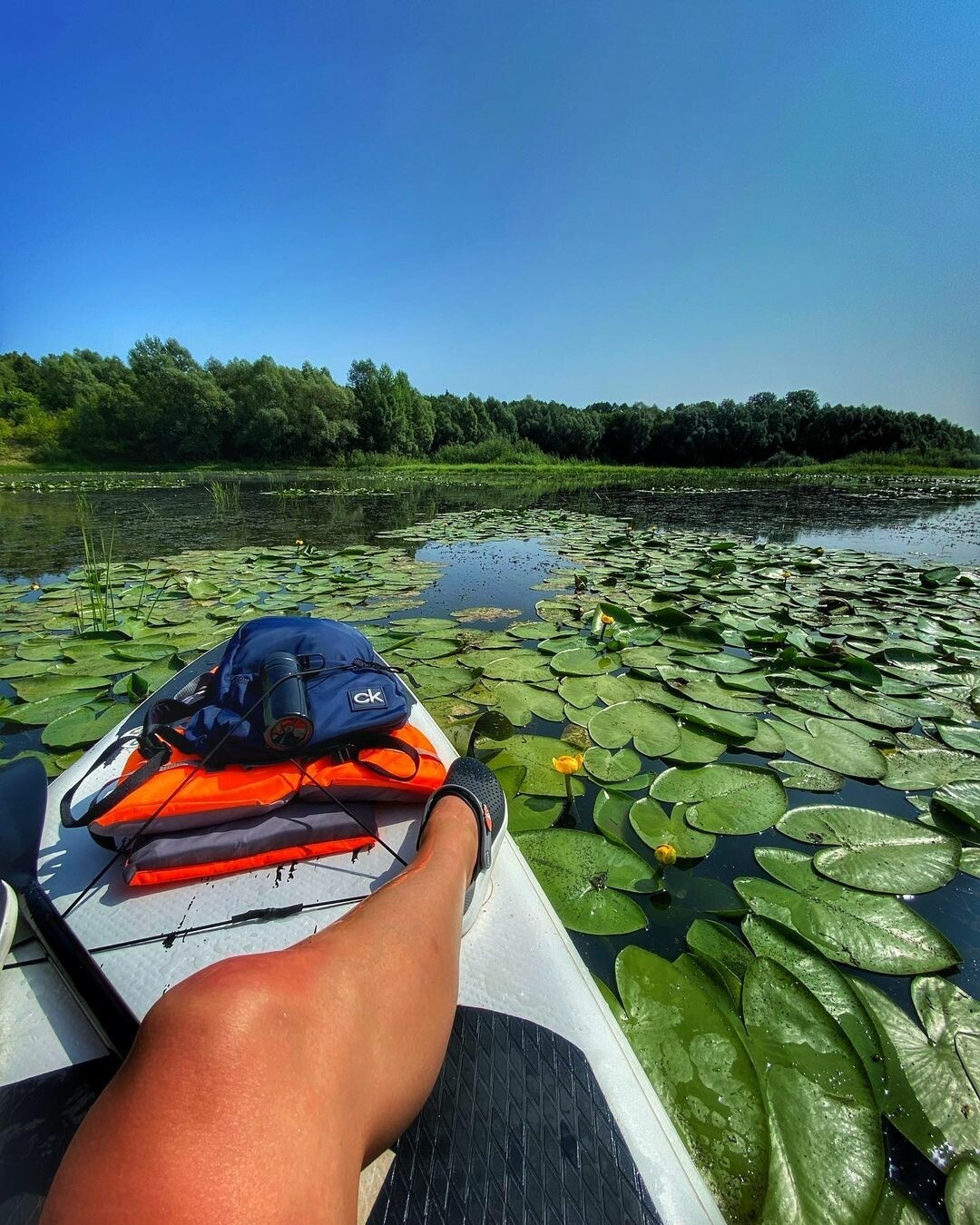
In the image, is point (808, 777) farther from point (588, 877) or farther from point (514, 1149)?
point (514, 1149)

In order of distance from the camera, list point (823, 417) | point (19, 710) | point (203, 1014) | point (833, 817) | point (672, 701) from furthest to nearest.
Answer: point (823, 417) < point (672, 701) < point (19, 710) < point (833, 817) < point (203, 1014)

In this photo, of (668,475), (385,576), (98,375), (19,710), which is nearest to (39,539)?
(385,576)

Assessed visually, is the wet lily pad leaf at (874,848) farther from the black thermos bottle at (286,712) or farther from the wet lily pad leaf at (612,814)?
the black thermos bottle at (286,712)

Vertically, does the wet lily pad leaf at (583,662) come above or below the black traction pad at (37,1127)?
below

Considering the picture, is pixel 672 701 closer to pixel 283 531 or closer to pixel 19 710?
pixel 19 710

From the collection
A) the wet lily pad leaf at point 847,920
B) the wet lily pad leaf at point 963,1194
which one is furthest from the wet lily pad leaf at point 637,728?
the wet lily pad leaf at point 963,1194

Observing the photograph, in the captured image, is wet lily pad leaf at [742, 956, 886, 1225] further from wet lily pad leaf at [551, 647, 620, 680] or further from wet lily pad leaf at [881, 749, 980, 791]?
wet lily pad leaf at [551, 647, 620, 680]

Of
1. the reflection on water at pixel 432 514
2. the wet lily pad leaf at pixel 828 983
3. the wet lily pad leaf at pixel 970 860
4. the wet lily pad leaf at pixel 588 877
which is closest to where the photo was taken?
the wet lily pad leaf at pixel 828 983

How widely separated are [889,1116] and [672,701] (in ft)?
4.21

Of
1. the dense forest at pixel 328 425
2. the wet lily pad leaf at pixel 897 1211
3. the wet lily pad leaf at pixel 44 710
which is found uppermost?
Answer: the dense forest at pixel 328 425

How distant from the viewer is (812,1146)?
0.69 metres

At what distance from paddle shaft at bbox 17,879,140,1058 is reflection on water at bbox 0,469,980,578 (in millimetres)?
4431

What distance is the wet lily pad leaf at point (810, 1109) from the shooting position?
0.64 m

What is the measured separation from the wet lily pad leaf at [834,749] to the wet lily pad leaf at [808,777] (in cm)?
4
